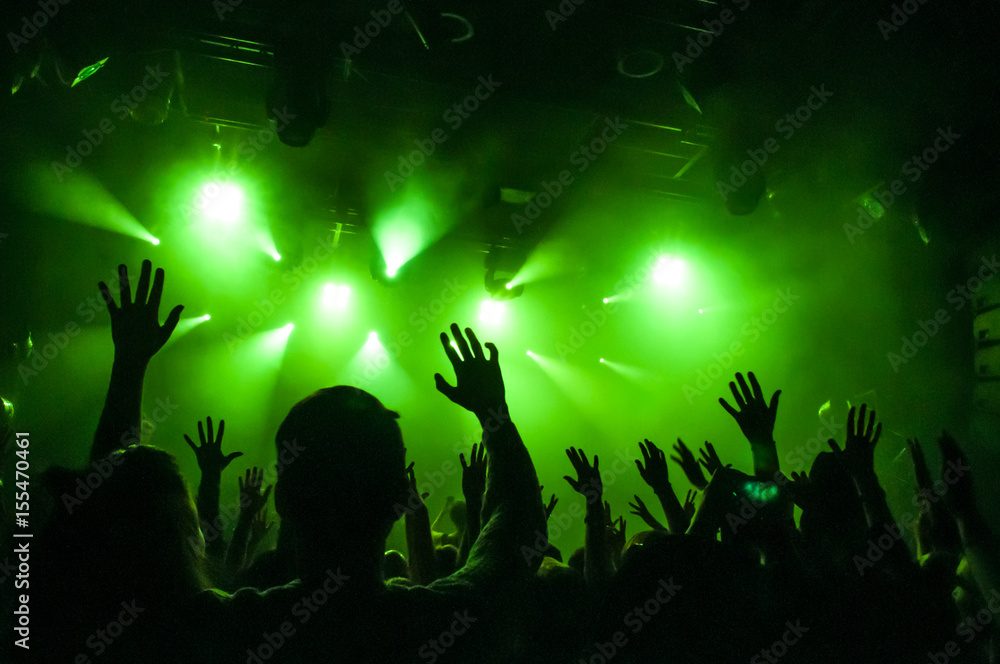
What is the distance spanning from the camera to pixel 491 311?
791 cm

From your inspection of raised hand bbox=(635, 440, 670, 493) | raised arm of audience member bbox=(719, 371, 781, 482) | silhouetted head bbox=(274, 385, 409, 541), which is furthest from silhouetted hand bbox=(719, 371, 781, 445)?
silhouetted head bbox=(274, 385, 409, 541)

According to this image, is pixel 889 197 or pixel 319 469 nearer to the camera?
pixel 319 469

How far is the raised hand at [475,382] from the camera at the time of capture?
1.42 m

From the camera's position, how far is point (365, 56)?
3.85 metres

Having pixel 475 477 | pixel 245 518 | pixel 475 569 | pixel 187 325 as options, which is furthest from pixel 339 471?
pixel 187 325

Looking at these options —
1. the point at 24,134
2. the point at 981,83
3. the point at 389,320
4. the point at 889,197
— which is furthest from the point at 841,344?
the point at 24,134

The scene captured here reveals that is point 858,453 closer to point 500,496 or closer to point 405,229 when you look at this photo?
point 500,496

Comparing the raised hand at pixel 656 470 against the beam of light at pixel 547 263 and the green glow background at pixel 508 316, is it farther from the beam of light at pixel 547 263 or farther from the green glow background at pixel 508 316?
the beam of light at pixel 547 263

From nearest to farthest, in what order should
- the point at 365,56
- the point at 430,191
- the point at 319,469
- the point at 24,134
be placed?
the point at 319,469 → the point at 365,56 → the point at 24,134 → the point at 430,191

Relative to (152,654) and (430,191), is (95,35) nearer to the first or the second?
(430,191)

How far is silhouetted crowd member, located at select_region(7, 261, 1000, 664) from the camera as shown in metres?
0.90

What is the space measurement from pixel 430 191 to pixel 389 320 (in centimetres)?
265

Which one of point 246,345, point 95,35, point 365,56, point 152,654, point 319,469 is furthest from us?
point 246,345

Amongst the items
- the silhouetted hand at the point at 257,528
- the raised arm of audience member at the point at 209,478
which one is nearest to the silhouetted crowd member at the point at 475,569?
the raised arm of audience member at the point at 209,478
